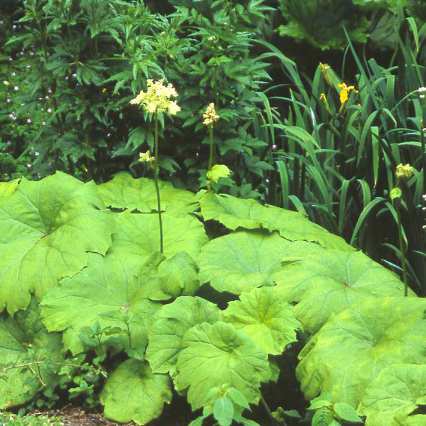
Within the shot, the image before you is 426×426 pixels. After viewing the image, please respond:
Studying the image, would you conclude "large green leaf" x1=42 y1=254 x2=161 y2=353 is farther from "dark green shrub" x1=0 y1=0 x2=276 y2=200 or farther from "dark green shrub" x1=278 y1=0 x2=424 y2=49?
"dark green shrub" x1=278 y1=0 x2=424 y2=49

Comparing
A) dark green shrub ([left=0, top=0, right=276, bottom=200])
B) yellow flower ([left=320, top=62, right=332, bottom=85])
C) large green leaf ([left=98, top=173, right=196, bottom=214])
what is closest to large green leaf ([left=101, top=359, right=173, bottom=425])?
large green leaf ([left=98, top=173, right=196, bottom=214])

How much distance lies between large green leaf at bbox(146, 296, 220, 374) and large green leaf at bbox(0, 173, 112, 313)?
1.92ft

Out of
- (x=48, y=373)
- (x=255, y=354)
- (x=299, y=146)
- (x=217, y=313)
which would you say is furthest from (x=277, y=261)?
(x=299, y=146)

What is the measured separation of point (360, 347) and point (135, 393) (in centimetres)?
87

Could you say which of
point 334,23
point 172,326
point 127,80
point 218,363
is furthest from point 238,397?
point 334,23

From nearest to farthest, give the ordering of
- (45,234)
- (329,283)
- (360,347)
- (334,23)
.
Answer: (360,347) → (329,283) → (45,234) → (334,23)

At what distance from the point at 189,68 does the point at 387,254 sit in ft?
4.77

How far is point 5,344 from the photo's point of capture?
3.54 metres

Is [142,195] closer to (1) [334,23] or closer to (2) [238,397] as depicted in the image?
(2) [238,397]

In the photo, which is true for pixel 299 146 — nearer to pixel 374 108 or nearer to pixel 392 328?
pixel 374 108

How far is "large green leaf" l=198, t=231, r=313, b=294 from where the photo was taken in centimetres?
342

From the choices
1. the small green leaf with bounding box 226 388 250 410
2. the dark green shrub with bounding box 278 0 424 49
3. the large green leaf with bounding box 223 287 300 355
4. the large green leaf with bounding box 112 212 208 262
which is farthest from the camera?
the dark green shrub with bounding box 278 0 424 49

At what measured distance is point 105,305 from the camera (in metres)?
3.45

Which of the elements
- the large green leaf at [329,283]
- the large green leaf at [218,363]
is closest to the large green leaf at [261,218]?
the large green leaf at [329,283]
